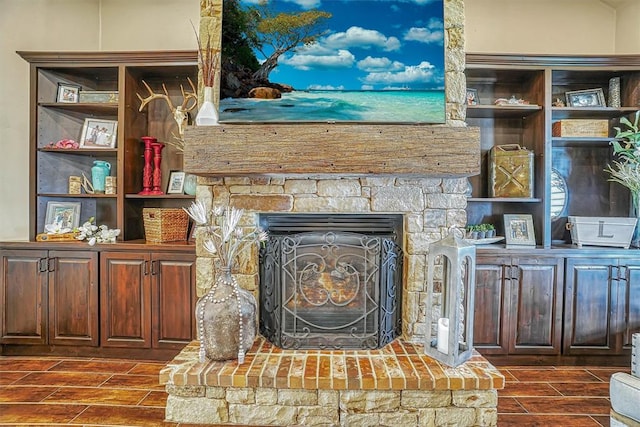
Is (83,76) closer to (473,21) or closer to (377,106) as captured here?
(377,106)

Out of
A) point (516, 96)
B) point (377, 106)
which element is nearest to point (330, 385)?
point (377, 106)

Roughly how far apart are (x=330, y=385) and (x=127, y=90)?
262cm

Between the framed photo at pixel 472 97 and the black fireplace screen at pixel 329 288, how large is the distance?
1.41 meters

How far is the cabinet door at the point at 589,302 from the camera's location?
2723mm

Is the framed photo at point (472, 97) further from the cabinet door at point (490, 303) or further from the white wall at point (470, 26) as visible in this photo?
the cabinet door at point (490, 303)

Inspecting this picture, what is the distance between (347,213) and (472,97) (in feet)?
5.10

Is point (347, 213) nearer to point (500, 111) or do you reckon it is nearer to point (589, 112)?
point (500, 111)

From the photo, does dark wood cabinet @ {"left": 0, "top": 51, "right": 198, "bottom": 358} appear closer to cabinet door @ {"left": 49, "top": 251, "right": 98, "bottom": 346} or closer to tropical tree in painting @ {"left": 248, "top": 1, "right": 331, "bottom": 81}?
cabinet door @ {"left": 49, "top": 251, "right": 98, "bottom": 346}

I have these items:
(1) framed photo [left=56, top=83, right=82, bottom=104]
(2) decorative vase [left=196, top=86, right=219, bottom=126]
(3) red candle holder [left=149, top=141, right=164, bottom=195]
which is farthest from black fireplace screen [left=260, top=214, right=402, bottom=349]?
(1) framed photo [left=56, top=83, right=82, bottom=104]

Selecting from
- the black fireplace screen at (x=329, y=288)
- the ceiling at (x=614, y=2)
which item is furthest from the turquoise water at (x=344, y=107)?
the ceiling at (x=614, y=2)

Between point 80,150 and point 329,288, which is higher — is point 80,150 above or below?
above

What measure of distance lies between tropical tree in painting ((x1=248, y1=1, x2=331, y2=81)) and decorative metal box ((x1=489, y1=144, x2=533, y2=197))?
1721 mm

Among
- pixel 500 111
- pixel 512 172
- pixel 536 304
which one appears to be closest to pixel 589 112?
pixel 500 111

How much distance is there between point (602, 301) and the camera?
107 inches
